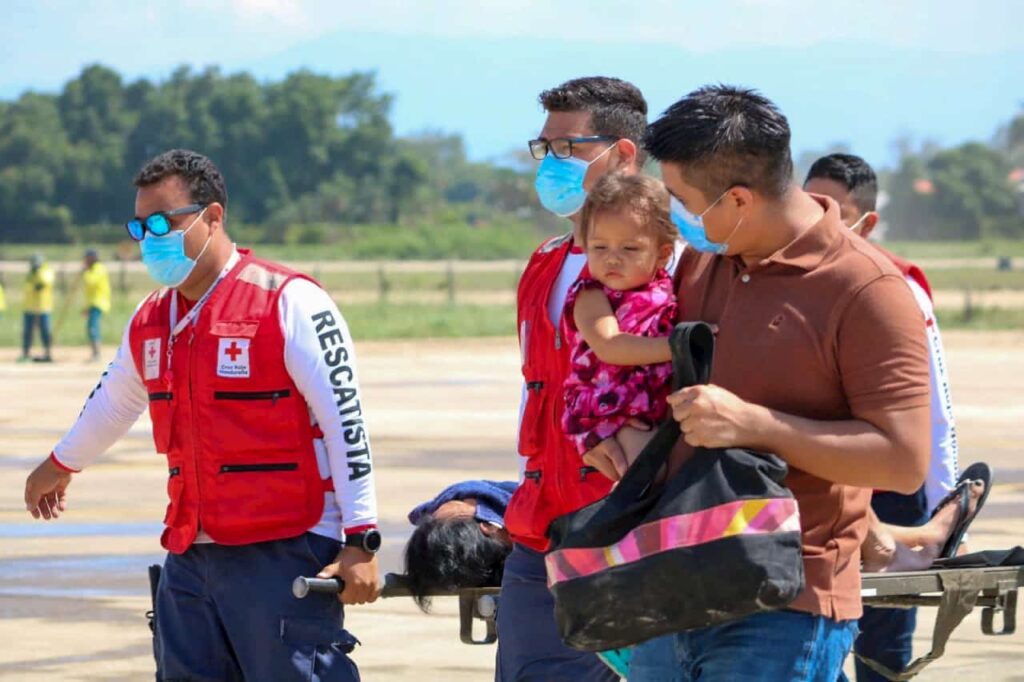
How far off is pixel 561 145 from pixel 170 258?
4.08 feet

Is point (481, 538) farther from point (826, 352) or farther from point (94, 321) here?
point (94, 321)

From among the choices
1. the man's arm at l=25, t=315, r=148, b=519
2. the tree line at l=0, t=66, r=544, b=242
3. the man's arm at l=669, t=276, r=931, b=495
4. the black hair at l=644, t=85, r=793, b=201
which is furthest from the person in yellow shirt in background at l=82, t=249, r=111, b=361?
the tree line at l=0, t=66, r=544, b=242

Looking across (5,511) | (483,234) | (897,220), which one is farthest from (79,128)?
(5,511)

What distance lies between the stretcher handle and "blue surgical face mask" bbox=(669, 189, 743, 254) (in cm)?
182

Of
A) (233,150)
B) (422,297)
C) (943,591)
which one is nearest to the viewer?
(943,591)

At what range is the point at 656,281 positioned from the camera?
177 inches

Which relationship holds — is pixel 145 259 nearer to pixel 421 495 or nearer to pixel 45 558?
pixel 45 558

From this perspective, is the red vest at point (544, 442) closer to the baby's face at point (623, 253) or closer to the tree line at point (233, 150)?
the baby's face at point (623, 253)

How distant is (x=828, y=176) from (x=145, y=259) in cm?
257

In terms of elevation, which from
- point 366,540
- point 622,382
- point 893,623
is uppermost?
point 622,382

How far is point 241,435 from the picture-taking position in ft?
17.7

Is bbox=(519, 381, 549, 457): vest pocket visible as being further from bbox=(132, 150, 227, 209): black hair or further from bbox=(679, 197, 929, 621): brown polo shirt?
bbox=(132, 150, 227, 209): black hair

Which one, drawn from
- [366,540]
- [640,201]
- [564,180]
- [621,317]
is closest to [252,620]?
[366,540]

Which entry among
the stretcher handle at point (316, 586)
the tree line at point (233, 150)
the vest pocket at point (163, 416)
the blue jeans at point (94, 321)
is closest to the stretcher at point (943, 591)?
the stretcher handle at point (316, 586)
